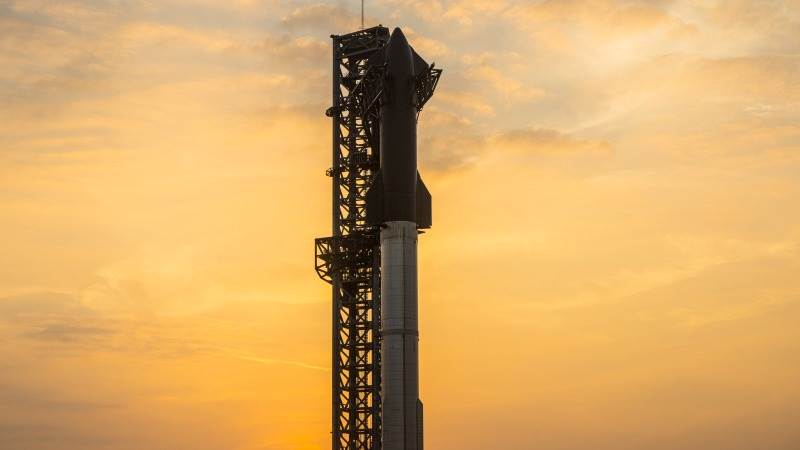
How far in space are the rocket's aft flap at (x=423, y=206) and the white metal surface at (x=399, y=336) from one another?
89.5 inches

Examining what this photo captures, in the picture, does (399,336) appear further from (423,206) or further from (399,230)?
(423,206)

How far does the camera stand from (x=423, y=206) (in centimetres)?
11250

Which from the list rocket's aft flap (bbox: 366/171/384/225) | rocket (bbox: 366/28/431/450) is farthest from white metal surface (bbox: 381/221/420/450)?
rocket's aft flap (bbox: 366/171/384/225)

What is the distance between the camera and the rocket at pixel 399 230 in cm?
10625

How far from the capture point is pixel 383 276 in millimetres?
109000

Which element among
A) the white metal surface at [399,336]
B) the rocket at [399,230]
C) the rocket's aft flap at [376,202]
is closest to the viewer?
the white metal surface at [399,336]

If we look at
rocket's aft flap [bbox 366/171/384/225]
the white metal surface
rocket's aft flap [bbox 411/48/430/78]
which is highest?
rocket's aft flap [bbox 411/48/430/78]

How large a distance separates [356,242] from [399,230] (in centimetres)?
898

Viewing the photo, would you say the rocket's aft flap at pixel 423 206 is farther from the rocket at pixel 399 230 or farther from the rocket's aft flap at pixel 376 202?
the rocket's aft flap at pixel 376 202

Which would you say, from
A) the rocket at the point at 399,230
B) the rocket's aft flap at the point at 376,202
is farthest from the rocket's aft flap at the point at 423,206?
the rocket's aft flap at the point at 376,202

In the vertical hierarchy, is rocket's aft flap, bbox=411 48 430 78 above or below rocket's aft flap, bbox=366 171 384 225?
above

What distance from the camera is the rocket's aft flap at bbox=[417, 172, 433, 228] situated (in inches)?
4414

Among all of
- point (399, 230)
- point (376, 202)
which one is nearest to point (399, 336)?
point (399, 230)

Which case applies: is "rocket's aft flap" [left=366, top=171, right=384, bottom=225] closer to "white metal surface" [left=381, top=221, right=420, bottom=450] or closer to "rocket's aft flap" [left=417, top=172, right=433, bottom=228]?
"white metal surface" [left=381, top=221, right=420, bottom=450]
